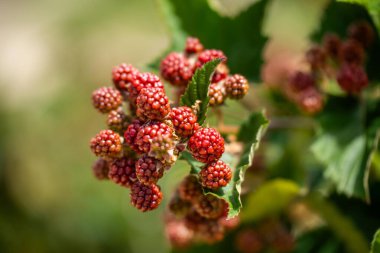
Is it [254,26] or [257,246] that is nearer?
[254,26]

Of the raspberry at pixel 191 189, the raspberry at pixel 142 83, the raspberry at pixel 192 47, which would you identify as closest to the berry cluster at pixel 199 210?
the raspberry at pixel 191 189

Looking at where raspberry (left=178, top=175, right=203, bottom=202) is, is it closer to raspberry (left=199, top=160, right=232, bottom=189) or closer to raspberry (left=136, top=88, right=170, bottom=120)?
raspberry (left=199, top=160, right=232, bottom=189)

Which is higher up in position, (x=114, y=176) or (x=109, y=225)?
(x=114, y=176)

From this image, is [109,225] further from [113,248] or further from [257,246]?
[257,246]

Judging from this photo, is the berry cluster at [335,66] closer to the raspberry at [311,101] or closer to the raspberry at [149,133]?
the raspberry at [311,101]

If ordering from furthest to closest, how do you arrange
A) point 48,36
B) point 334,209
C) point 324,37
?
point 48,36
point 324,37
point 334,209

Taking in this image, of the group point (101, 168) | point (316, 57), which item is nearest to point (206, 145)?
point (101, 168)

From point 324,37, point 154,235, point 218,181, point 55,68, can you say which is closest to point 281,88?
point 324,37
